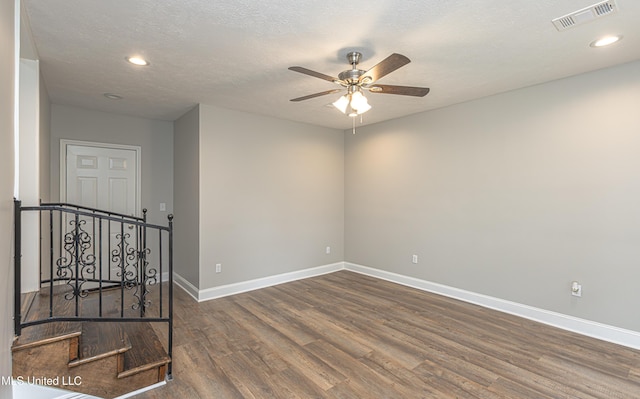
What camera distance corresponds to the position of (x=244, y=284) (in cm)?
459

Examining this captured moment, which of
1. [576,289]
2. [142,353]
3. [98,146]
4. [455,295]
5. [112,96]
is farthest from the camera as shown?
[98,146]

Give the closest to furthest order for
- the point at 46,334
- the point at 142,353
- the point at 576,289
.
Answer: the point at 46,334 → the point at 142,353 → the point at 576,289

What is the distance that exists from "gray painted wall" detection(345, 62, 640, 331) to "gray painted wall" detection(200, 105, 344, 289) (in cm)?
99

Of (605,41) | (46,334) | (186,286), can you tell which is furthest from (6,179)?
(605,41)

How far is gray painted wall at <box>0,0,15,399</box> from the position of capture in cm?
155

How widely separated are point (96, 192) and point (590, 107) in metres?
6.17

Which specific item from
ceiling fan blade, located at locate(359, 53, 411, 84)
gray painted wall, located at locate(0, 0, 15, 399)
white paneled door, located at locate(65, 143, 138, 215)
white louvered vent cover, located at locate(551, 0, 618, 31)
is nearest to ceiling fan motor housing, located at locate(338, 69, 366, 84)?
ceiling fan blade, located at locate(359, 53, 411, 84)

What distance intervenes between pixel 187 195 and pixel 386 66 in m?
3.47

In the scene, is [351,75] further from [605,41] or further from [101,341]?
[101,341]

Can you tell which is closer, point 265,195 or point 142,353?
point 142,353

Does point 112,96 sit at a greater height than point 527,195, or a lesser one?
greater

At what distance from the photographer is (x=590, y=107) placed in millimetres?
3141

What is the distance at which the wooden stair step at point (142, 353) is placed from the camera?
2.30 meters

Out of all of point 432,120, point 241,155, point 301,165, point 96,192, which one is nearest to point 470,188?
point 432,120
